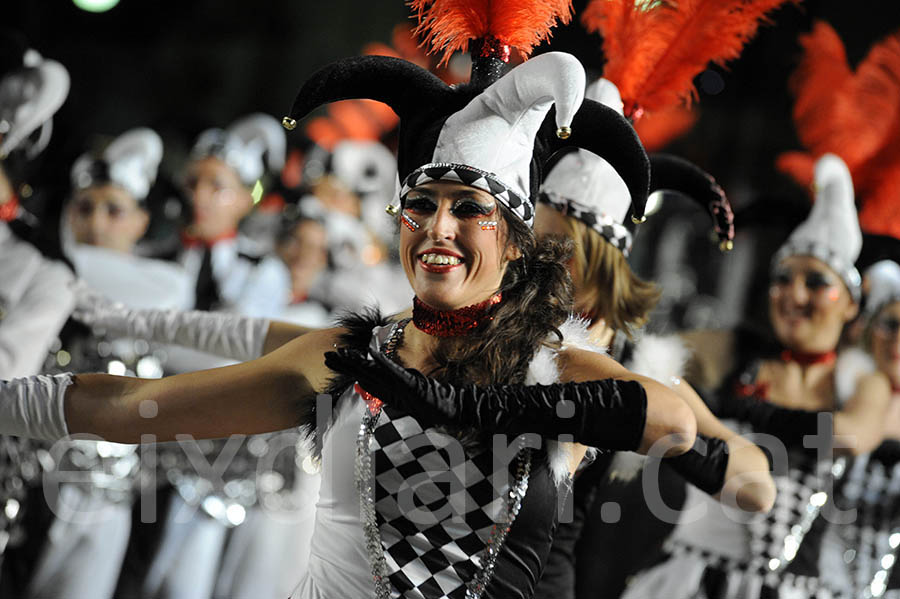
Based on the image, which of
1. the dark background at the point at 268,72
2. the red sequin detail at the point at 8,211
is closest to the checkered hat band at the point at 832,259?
the red sequin detail at the point at 8,211

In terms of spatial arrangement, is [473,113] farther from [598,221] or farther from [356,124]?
[356,124]

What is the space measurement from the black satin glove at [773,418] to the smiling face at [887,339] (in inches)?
30.9

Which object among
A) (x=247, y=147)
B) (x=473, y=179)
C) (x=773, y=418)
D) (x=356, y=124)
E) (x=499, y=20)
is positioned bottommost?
(x=356, y=124)

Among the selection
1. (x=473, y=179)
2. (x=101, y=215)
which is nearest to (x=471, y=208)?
(x=473, y=179)

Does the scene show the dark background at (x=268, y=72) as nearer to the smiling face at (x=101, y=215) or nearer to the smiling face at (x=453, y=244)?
the smiling face at (x=101, y=215)

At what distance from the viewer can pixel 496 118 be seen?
87.6 inches

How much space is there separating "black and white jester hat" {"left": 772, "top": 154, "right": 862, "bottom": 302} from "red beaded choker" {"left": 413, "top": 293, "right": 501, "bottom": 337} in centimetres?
257

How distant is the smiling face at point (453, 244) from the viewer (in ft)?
7.25

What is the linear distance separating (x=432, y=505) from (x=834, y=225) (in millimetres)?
2847

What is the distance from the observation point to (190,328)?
325 centimetres

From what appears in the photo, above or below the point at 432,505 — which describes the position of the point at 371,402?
above

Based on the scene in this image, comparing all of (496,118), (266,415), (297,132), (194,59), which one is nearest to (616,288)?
(496,118)

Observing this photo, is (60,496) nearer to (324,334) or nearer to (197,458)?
(197,458)

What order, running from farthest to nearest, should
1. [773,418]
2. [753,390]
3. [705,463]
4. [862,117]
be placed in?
[862,117], [753,390], [773,418], [705,463]
